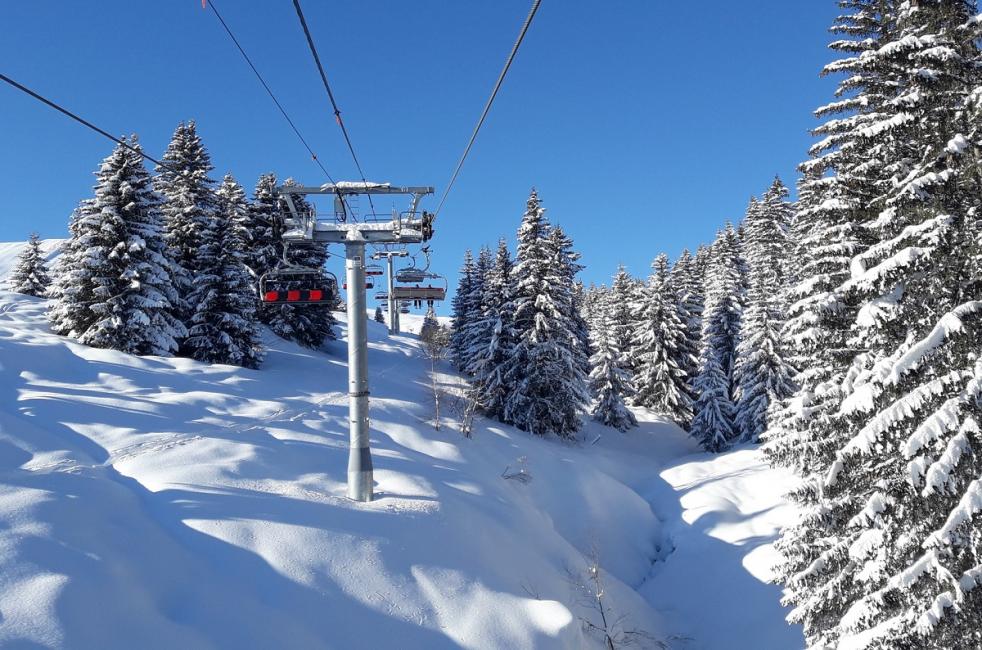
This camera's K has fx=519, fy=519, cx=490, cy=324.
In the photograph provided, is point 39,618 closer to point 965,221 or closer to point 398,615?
point 398,615

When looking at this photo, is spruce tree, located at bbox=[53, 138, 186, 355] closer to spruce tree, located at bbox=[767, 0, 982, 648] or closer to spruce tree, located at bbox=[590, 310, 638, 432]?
spruce tree, located at bbox=[590, 310, 638, 432]

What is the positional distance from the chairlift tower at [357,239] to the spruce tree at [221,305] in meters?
19.4

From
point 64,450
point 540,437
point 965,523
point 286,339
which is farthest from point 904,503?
point 286,339

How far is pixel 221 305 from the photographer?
30844 millimetres

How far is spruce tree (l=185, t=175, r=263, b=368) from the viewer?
98.9 feet

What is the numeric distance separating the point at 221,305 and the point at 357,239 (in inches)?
845

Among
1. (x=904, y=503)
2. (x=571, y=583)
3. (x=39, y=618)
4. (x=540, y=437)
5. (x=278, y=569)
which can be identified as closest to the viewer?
(x=39, y=618)

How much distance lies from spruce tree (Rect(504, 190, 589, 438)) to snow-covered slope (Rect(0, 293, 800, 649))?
410 centimetres

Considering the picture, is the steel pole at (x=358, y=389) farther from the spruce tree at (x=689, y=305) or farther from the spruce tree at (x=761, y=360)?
the spruce tree at (x=689, y=305)

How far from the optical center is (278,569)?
32.8 ft

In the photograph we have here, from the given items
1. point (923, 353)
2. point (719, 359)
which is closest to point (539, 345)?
point (719, 359)

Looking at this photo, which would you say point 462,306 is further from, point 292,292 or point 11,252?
point 11,252

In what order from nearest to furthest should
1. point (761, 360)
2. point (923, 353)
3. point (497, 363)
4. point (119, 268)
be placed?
point (923, 353)
point (119, 268)
point (497, 363)
point (761, 360)

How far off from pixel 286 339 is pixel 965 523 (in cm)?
4078
